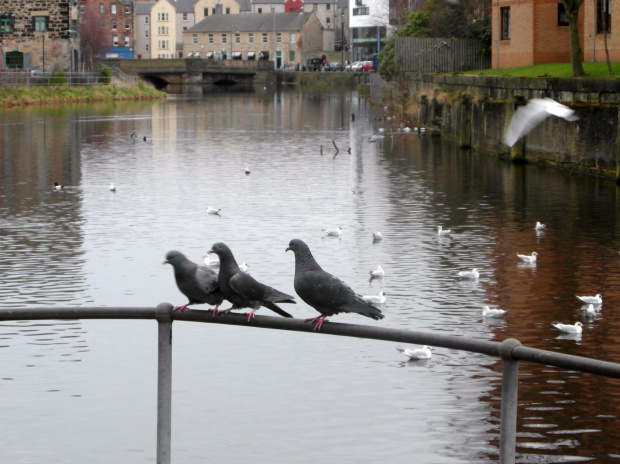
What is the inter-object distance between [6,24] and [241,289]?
279ft

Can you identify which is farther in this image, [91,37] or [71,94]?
[91,37]

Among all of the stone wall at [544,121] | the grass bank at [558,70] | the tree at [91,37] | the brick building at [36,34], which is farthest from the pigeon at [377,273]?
the tree at [91,37]

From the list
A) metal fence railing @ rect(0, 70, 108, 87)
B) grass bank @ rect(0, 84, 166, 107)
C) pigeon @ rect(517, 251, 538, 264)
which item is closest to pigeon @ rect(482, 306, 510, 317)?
pigeon @ rect(517, 251, 538, 264)

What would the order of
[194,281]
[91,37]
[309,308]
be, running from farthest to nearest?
1. [91,37]
2. [309,308]
3. [194,281]

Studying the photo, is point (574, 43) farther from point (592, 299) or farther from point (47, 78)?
point (47, 78)

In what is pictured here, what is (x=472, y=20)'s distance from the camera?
60.1m

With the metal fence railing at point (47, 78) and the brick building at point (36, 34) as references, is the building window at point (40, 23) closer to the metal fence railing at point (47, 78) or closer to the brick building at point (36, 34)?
the brick building at point (36, 34)

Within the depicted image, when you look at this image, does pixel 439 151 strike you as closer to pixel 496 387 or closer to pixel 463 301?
pixel 463 301

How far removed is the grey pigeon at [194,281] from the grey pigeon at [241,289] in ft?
0.42

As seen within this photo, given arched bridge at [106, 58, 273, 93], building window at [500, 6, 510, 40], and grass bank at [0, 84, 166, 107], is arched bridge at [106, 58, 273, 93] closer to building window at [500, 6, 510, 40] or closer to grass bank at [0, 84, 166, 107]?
grass bank at [0, 84, 166, 107]

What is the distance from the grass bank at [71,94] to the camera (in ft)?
236

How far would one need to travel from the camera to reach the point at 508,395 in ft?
15.9

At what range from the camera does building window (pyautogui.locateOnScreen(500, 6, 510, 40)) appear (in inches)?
1911

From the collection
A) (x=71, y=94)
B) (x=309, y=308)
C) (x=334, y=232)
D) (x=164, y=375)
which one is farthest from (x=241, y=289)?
(x=71, y=94)
